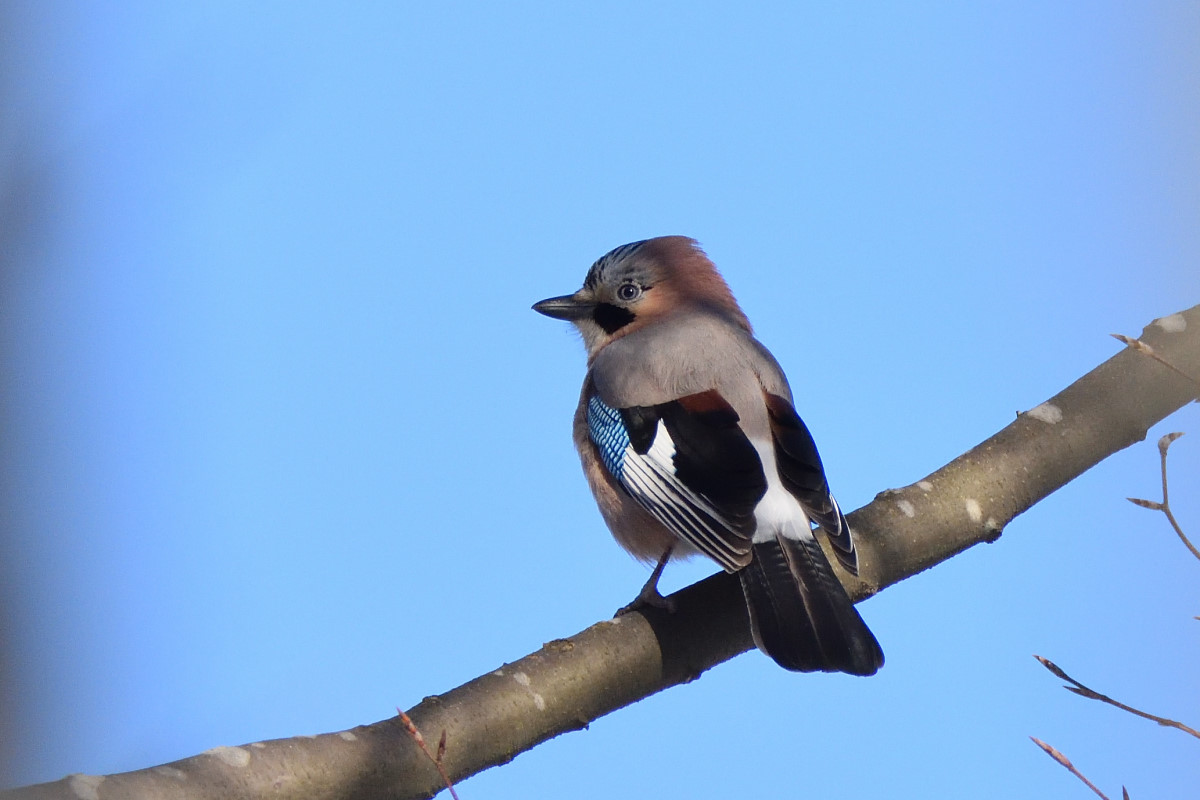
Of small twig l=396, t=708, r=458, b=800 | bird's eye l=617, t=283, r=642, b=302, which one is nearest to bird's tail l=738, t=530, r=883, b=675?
small twig l=396, t=708, r=458, b=800

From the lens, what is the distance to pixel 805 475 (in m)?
3.89

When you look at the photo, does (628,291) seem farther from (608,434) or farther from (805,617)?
(805,617)

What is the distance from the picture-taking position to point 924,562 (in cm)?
376

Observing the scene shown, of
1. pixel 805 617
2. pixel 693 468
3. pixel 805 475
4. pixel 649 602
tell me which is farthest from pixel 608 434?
pixel 805 617

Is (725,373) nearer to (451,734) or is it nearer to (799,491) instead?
(799,491)

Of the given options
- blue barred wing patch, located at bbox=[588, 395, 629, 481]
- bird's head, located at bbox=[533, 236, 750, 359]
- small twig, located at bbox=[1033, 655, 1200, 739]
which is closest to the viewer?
small twig, located at bbox=[1033, 655, 1200, 739]

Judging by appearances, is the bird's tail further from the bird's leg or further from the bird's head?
the bird's head

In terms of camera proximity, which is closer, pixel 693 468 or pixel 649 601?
pixel 649 601

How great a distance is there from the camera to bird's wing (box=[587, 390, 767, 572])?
3.68m

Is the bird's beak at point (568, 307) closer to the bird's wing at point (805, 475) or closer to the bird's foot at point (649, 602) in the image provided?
the bird's wing at point (805, 475)

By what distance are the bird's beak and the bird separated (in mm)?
132

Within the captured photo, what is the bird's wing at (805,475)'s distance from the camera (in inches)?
143

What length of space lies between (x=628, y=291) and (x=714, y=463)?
5.72ft

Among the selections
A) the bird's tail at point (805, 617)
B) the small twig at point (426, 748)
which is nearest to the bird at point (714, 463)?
the bird's tail at point (805, 617)
